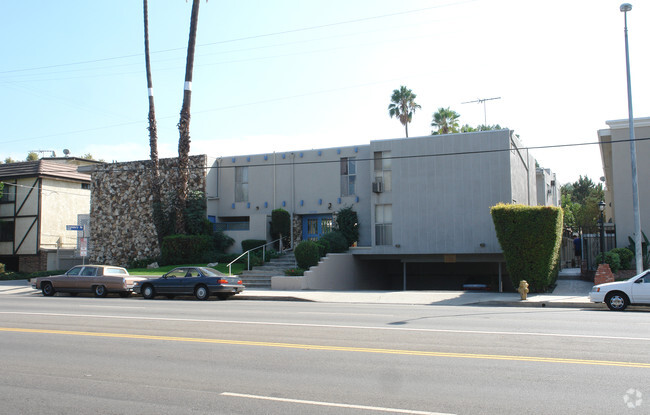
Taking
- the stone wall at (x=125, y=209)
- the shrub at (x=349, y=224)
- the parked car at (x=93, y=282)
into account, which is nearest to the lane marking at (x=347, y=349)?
the parked car at (x=93, y=282)

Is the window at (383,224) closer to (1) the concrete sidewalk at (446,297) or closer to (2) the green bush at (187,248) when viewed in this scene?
(1) the concrete sidewalk at (446,297)

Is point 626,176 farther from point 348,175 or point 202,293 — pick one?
point 202,293

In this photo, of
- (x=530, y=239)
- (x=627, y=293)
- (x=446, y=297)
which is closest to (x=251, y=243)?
(x=446, y=297)

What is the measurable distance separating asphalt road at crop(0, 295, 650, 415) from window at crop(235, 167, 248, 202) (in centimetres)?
2064

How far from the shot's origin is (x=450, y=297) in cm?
2094

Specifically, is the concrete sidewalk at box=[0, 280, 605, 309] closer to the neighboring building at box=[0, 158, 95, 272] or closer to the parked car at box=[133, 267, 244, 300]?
the parked car at box=[133, 267, 244, 300]

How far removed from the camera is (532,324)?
1263 centimetres

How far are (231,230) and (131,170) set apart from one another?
8075 mm

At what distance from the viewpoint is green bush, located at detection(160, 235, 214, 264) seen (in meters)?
32.2

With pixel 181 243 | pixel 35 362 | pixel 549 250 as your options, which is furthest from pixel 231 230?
pixel 35 362

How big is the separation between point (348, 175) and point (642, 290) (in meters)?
17.8

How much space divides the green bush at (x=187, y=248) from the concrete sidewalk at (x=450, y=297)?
840 cm

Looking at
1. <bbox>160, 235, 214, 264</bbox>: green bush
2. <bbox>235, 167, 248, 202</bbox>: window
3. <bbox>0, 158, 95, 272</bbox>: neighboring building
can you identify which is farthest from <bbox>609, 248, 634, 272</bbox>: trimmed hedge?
<bbox>0, 158, 95, 272</bbox>: neighboring building

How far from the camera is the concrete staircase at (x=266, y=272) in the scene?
26.6 meters
